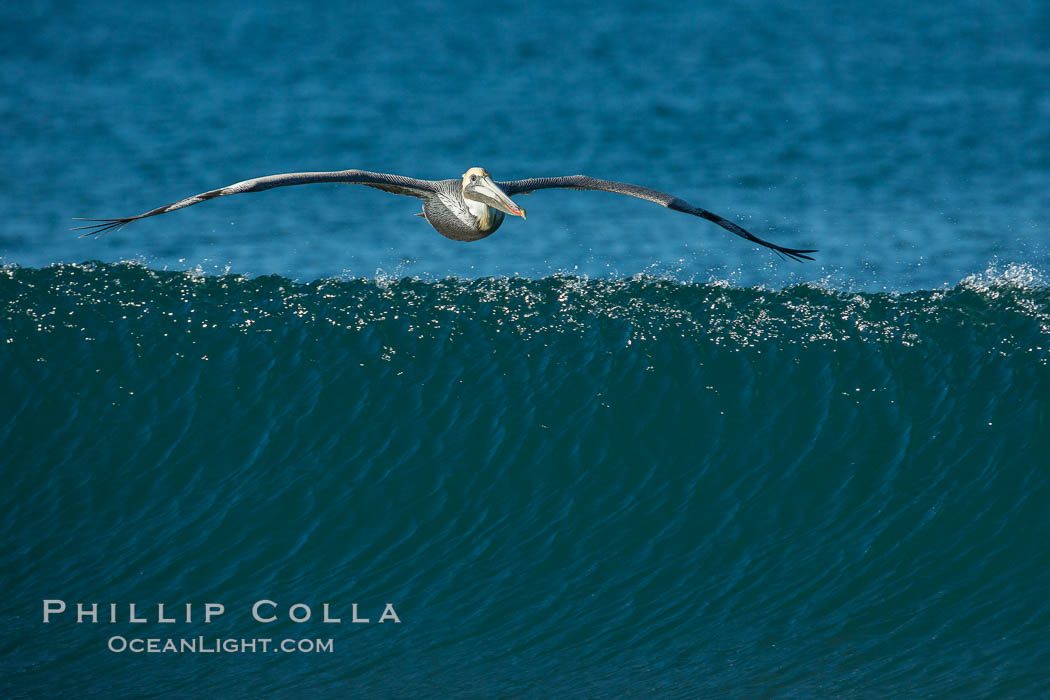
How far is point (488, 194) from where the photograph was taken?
10.8 m

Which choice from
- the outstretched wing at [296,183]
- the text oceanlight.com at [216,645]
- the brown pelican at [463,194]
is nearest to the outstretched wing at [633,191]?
the brown pelican at [463,194]

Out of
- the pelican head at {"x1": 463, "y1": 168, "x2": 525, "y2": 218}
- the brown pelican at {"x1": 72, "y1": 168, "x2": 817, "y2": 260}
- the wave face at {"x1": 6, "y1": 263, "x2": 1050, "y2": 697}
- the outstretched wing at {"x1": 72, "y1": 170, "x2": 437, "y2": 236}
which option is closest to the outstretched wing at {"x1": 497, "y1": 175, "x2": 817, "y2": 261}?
the brown pelican at {"x1": 72, "y1": 168, "x2": 817, "y2": 260}

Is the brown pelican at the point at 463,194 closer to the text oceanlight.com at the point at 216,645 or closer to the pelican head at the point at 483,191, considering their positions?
the pelican head at the point at 483,191

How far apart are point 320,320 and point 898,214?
11693 mm

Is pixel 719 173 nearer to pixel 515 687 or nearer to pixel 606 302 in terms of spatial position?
pixel 606 302

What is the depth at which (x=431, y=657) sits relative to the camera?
43.8ft

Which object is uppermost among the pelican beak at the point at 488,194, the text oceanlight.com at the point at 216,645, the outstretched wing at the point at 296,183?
the outstretched wing at the point at 296,183

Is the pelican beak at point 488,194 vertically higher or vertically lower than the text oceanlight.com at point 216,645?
higher

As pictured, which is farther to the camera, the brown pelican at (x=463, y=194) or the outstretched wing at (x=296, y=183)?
the brown pelican at (x=463, y=194)

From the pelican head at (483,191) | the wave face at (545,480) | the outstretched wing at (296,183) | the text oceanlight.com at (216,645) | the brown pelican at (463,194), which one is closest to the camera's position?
the outstretched wing at (296,183)

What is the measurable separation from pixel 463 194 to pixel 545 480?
5.29m

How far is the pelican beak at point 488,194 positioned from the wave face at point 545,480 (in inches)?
196

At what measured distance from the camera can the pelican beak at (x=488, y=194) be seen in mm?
10625

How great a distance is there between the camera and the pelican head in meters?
10.7
